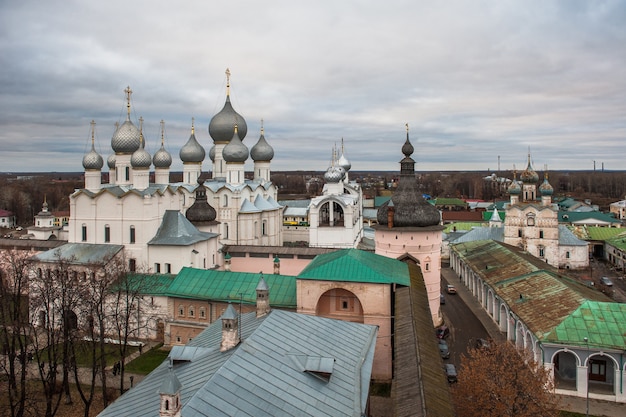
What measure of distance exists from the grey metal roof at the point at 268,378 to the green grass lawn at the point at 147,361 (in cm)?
767

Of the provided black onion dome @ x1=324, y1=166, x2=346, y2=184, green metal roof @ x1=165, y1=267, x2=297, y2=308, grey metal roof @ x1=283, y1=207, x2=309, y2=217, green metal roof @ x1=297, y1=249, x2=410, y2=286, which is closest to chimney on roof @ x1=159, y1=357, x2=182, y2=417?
green metal roof @ x1=297, y1=249, x2=410, y2=286

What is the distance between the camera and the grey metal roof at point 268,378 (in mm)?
9352

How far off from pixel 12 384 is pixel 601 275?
40.9m

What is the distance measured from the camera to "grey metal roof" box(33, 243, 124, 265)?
25000 millimetres

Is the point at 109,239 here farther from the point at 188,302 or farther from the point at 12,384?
the point at 12,384

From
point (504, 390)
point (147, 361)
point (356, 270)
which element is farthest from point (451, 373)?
point (147, 361)

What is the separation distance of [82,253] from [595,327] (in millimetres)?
23150

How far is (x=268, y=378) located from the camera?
10352mm

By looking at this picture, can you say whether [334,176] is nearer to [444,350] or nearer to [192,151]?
[192,151]

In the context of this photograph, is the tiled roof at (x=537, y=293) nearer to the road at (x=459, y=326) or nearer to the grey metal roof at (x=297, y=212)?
the road at (x=459, y=326)

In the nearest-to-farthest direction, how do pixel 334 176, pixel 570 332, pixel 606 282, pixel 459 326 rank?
pixel 570 332 < pixel 459 326 < pixel 606 282 < pixel 334 176

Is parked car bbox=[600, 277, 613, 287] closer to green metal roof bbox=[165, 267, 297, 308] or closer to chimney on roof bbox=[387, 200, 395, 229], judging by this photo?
chimney on roof bbox=[387, 200, 395, 229]

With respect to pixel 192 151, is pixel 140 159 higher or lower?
lower

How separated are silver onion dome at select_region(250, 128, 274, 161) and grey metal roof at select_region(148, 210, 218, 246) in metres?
15.6
